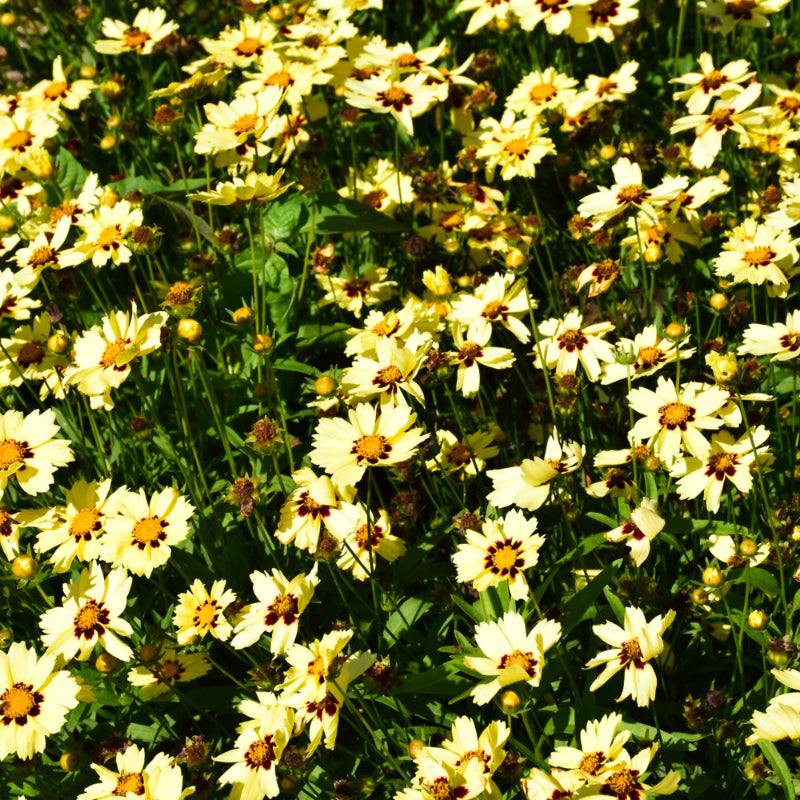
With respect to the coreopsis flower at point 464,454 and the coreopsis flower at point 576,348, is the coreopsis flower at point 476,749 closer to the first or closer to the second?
the coreopsis flower at point 464,454

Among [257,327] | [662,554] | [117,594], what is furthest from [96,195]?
[662,554]

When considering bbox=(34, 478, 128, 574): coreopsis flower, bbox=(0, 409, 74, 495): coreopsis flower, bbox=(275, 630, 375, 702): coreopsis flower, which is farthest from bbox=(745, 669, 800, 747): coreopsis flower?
bbox=(0, 409, 74, 495): coreopsis flower

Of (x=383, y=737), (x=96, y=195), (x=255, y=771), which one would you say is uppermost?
(x=96, y=195)

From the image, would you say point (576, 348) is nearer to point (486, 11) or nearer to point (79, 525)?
point (79, 525)

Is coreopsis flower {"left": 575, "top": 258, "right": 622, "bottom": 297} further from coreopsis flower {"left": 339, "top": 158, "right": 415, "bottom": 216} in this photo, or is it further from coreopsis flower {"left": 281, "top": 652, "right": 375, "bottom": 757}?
coreopsis flower {"left": 281, "top": 652, "right": 375, "bottom": 757}

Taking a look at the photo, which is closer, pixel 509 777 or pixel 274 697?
pixel 509 777

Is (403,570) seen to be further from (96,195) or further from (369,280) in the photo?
(96,195)
